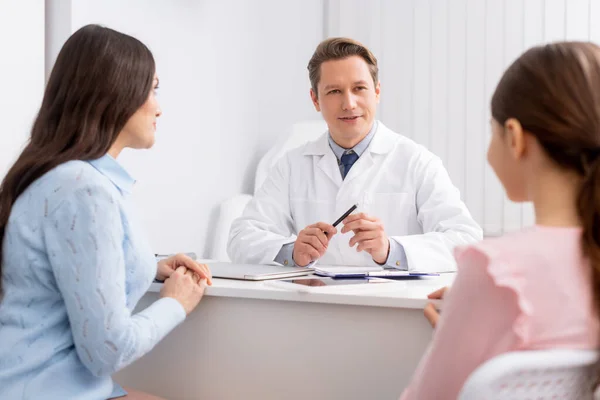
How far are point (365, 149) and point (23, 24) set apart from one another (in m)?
1.05

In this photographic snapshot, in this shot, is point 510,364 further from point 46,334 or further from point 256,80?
point 256,80

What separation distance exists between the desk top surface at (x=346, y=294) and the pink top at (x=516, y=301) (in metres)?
0.32

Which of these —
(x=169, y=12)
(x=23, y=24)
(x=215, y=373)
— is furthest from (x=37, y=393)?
(x=169, y=12)

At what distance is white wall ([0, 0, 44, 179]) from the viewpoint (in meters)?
1.89

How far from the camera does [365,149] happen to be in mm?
2213

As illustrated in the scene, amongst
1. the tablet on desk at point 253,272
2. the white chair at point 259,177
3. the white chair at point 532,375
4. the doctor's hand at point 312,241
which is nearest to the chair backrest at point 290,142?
the white chair at point 259,177

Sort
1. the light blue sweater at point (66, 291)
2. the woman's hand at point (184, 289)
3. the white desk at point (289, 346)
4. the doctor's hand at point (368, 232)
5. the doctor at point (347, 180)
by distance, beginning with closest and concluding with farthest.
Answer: the light blue sweater at point (66, 291) < the white desk at point (289, 346) < the woman's hand at point (184, 289) < the doctor's hand at point (368, 232) < the doctor at point (347, 180)

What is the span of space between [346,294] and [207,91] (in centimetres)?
174

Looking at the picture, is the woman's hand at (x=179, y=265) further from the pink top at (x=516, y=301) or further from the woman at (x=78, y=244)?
the pink top at (x=516, y=301)

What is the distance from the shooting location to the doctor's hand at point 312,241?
5.52 feet

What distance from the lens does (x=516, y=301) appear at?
0.82 metres

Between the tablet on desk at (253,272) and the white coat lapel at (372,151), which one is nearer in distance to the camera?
the tablet on desk at (253,272)

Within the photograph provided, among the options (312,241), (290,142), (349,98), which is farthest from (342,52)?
(290,142)

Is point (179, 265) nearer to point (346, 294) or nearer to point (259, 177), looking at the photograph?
point (346, 294)
